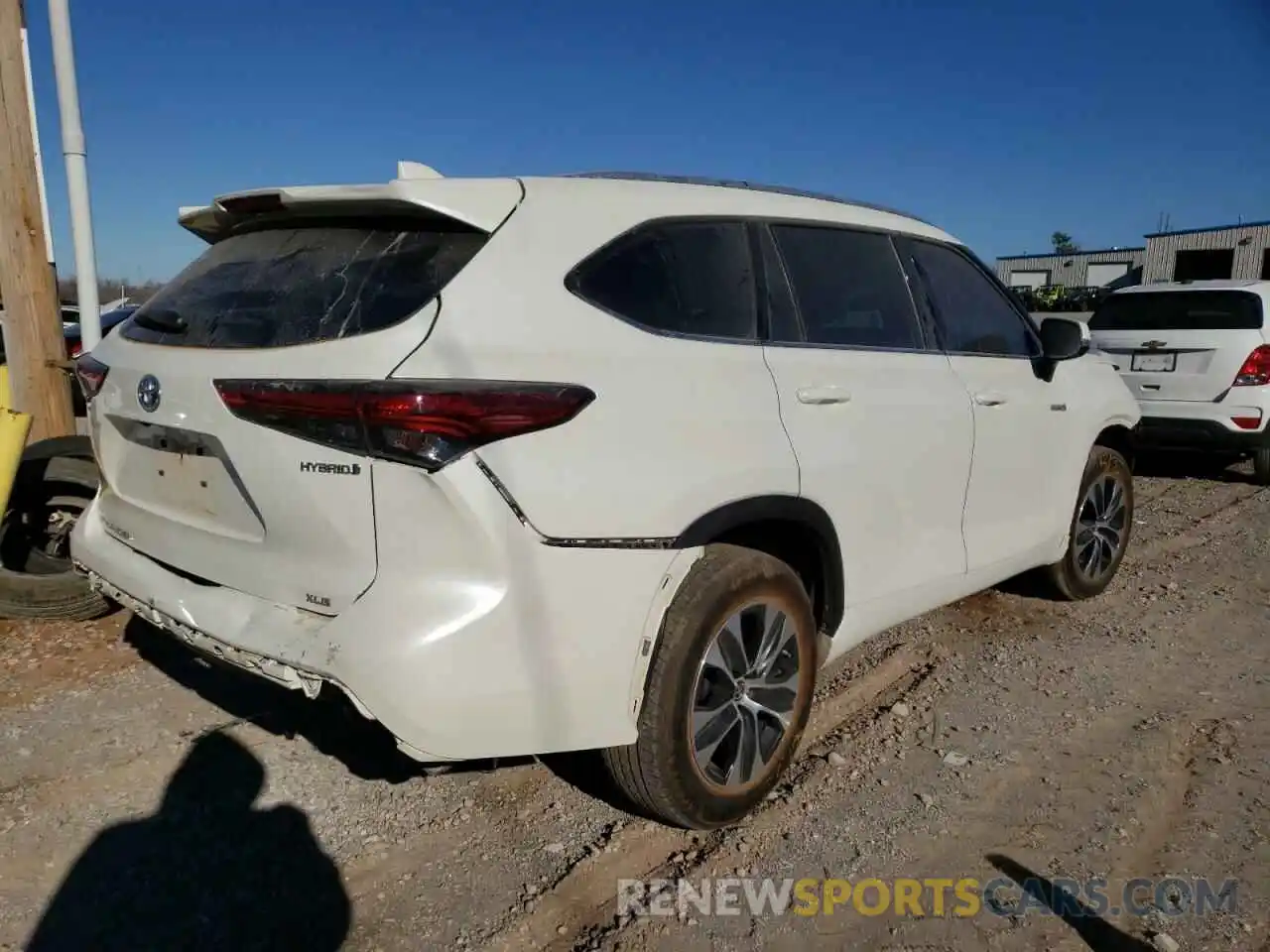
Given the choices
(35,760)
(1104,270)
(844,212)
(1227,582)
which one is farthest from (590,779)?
(1104,270)

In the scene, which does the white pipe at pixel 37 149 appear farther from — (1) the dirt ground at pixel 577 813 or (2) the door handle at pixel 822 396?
(2) the door handle at pixel 822 396

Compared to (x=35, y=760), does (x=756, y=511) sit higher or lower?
higher

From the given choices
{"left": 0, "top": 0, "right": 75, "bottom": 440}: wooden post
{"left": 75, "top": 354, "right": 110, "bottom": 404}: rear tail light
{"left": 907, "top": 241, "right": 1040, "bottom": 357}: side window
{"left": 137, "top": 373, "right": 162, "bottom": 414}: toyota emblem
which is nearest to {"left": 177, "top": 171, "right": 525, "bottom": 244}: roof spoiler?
{"left": 137, "top": 373, "right": 162, "bottom": 414}: toyota emblem

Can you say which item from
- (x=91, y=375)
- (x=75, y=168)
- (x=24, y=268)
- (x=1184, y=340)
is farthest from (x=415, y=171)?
(x=1184, y=340)

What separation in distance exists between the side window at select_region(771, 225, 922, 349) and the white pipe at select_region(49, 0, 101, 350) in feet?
13.3

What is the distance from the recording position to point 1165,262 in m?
41.2

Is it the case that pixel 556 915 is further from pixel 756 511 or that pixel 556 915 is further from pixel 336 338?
pixel 336 338

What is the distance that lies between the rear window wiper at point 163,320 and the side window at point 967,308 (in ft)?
8.73

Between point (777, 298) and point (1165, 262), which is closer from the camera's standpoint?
point (777, 298)

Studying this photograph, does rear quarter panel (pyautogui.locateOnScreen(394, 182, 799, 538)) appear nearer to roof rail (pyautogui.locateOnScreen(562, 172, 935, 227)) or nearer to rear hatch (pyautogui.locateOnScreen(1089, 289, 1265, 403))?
roof rail (pyautogui.locateOnScreen(562, 172, 935, 227))

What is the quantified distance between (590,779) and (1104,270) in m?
50.7

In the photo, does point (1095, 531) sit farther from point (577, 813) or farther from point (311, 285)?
point (311, 285)

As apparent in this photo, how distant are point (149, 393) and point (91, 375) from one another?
0.52 metres

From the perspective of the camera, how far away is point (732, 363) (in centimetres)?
265
